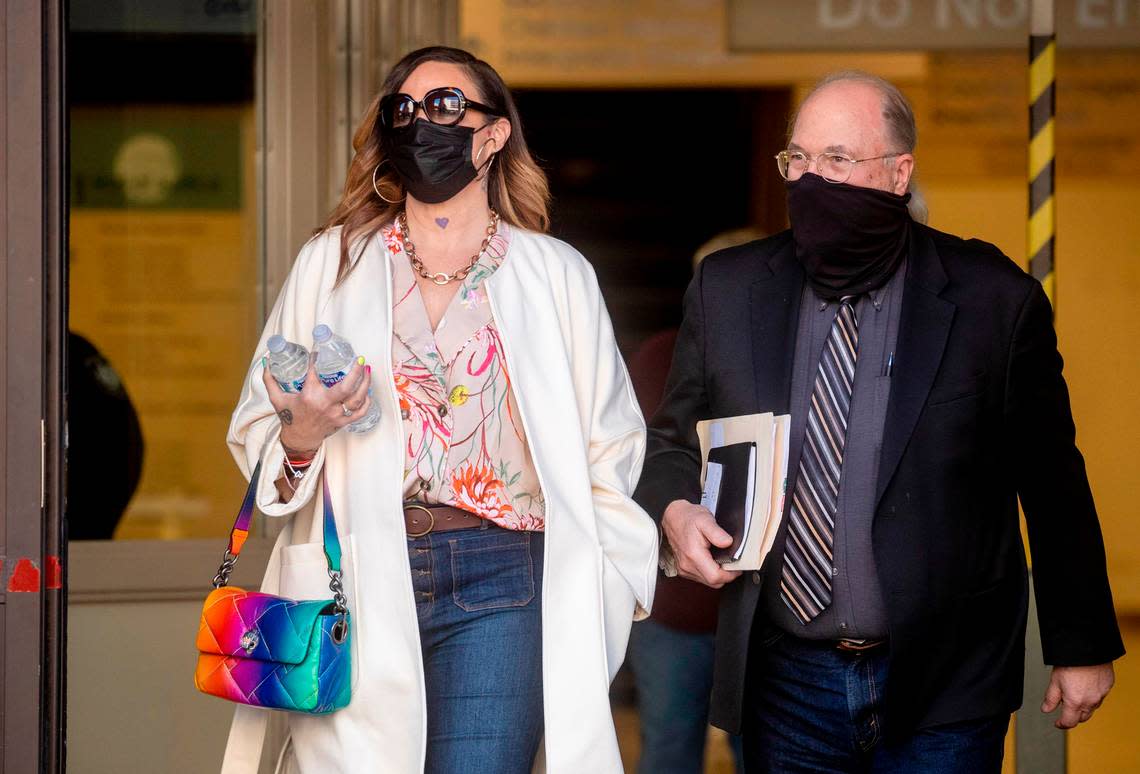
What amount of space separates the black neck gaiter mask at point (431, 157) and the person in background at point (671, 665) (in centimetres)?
131

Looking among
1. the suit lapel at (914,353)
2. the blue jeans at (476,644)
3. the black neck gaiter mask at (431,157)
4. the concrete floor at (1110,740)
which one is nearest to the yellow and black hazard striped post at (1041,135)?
the concrete floor at (1110,740)

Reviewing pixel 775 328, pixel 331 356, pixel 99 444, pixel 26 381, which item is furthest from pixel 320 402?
pixel 99 444

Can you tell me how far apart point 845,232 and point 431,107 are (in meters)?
0.86

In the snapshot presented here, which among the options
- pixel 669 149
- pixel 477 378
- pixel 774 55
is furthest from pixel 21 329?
pixel 669 149

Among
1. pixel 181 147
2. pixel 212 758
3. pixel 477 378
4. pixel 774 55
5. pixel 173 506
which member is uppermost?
pixel 774 55

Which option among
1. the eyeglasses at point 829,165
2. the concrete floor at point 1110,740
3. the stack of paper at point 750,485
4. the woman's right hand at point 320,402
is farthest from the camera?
the concrete floor at point 1110,740

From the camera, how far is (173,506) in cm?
495

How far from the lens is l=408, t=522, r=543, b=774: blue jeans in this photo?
2816mm

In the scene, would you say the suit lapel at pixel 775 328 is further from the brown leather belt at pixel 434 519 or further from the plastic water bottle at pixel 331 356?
the plastic water bottle at pixel 331 356

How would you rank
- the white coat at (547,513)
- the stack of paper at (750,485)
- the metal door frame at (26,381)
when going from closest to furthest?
1. the white coat at (547,513)
2. the stack of paper at (750,485)
3. the metal door frame at (26,381)

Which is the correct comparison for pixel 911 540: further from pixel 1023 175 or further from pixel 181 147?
pixel 1023 175

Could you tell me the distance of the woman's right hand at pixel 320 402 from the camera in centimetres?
264

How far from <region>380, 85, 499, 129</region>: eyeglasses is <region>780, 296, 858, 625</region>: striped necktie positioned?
0.90 meters

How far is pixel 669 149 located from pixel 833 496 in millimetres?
6955
